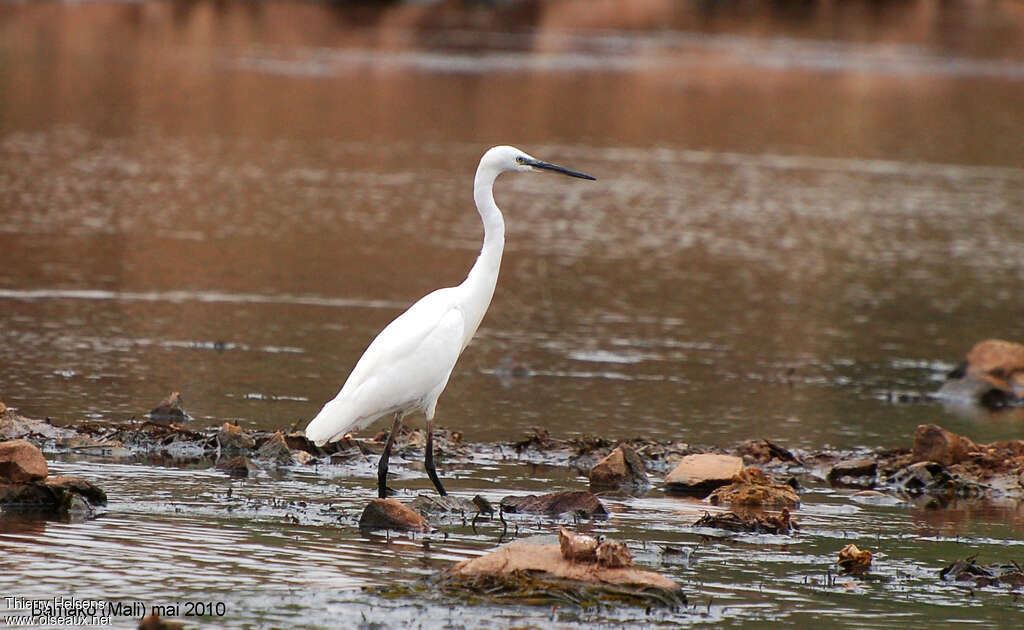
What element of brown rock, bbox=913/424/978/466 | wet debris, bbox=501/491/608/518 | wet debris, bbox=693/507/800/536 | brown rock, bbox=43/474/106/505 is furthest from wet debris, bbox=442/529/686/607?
brown rock, bbox=913/424/978/466

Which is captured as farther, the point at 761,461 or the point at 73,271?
the point at 73,271

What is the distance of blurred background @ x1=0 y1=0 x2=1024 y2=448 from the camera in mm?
14445

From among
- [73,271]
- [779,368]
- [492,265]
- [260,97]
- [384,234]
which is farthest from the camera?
[260,97]

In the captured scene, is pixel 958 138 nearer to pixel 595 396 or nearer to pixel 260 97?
pixel 260 97

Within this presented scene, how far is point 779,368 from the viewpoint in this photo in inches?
642

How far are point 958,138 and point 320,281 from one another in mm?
26564

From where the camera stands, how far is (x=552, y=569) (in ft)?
26.4

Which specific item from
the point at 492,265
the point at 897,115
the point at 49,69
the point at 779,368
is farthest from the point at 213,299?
the point at 897,115

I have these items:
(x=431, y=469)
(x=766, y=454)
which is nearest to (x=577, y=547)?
(x=431, y=469)

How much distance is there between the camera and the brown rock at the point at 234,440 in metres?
11.0

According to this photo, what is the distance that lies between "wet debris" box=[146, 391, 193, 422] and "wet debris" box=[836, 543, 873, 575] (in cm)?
537

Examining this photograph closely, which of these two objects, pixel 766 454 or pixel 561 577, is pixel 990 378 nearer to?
pixel 766 454

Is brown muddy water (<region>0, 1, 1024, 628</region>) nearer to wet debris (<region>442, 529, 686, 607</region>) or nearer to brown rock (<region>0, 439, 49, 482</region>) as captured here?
wet debris (<region>442, 529, 686, 607</region>)

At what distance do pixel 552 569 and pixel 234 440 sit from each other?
3.62 m
